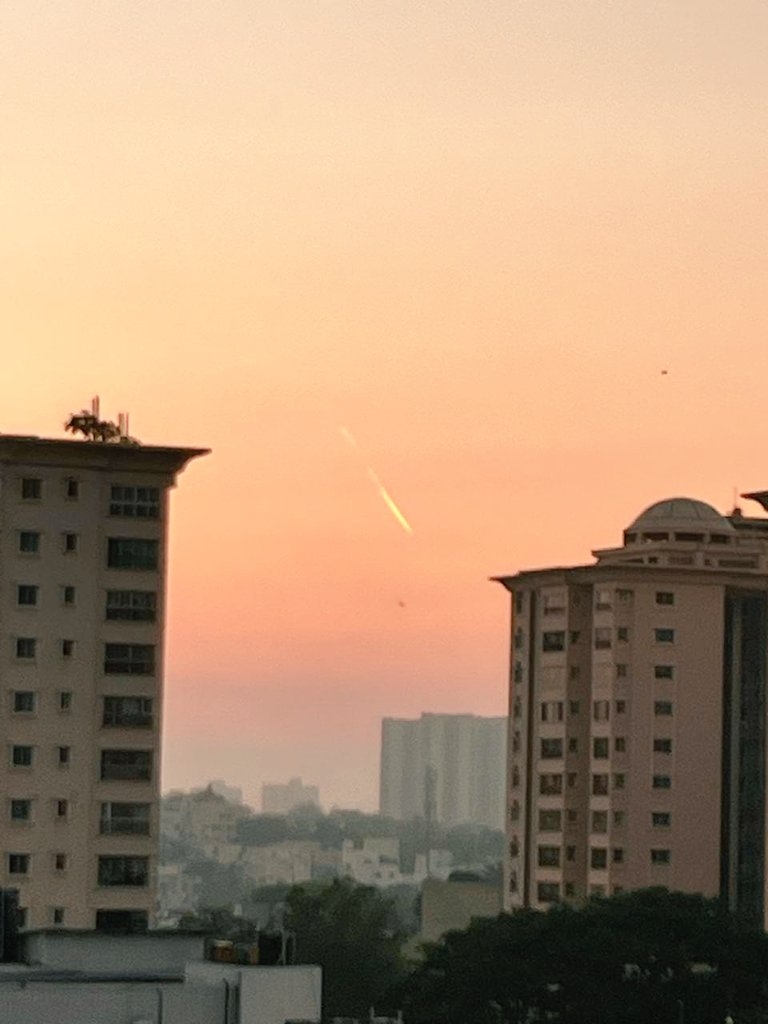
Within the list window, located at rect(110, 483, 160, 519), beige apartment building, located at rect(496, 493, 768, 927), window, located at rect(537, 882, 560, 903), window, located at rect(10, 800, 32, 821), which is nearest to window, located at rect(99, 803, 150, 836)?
window, located at rect(10, 800, 32, 821)

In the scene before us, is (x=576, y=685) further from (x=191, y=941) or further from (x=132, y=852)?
(x=191, y=941)

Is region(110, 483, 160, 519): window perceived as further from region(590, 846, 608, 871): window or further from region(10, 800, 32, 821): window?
region(590, 846, 608, 871): window

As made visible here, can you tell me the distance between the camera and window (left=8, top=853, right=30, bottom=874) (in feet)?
348

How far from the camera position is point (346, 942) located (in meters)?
171

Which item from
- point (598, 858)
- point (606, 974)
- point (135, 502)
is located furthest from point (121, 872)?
point (598, 858)

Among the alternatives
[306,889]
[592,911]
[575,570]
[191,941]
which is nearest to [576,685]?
[575,570]

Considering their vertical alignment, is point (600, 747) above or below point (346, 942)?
above

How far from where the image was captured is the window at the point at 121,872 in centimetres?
10606

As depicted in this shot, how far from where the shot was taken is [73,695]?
108 metres

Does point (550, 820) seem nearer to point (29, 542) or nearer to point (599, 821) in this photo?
point (599, 821)

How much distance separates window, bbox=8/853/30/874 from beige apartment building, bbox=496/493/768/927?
123 feet

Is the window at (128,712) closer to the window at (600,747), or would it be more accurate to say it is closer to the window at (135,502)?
the window at (135,502)

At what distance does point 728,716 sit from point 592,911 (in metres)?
36.3

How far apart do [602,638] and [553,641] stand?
7.54ft
